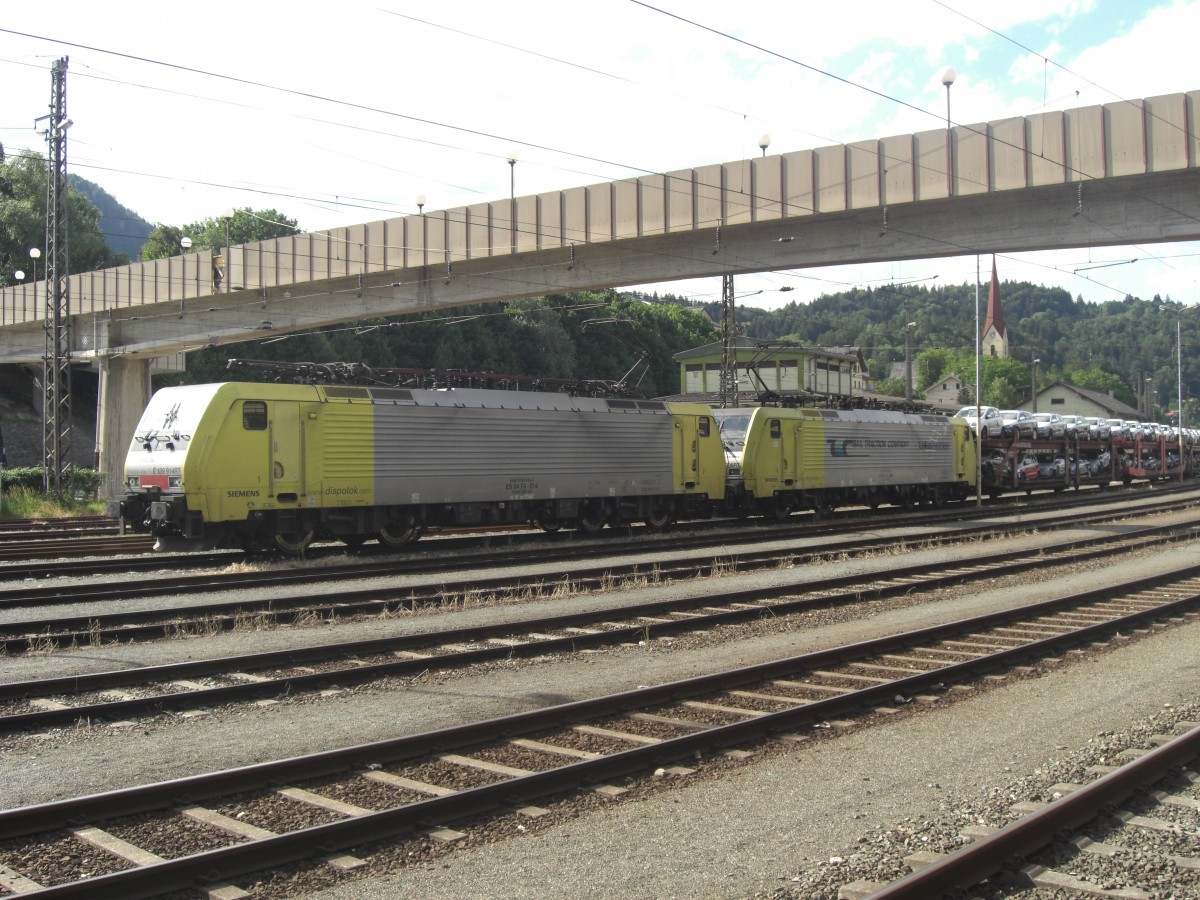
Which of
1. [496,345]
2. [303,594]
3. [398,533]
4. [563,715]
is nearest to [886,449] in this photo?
[398,533]

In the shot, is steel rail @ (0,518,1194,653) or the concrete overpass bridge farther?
the concrete overpass bridge

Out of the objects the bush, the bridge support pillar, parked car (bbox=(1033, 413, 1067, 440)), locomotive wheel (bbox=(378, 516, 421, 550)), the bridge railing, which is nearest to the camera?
the bridge railing

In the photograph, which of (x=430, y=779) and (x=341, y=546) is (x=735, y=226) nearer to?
(x=341, y=546)

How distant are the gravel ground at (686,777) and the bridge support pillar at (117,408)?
2871 cm

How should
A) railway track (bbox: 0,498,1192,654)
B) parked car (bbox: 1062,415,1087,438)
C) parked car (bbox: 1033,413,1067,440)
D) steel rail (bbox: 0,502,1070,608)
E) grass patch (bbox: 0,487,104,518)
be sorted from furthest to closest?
parked car (bbox: 1062,415,1087,438), parked car (bbox: 1033,413,1067,440), grass patch (bbox: 0,487,104,518), steel rail (bbox: 0,502,1070,608), railway track (bbox: 0,498,1192,654)

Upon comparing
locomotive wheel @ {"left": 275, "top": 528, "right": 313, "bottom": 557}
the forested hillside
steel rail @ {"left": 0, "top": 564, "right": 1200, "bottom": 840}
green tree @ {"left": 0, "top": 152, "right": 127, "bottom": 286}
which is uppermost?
green tree @ {"left": 0, "top": 152, "right": 127, "bottom": 286}

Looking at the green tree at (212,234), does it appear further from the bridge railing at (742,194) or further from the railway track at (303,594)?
the railway track at (303,594)

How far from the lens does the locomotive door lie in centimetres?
1845

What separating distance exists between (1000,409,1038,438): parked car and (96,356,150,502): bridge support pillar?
106 feet

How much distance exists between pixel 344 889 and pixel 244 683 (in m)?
4.57

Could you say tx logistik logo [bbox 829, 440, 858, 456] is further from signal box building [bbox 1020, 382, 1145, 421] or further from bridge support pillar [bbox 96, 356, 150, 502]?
signal box building [bbox 1020, 382, 1145, 421]

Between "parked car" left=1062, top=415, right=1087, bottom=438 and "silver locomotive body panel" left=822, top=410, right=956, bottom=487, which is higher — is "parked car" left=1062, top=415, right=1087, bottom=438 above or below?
above

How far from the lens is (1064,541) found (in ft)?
75.8

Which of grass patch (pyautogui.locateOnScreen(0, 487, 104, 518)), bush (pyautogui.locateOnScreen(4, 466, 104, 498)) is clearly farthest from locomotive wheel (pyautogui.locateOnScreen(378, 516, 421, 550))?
bush (pyautogui.locateOnScreen(4, 466, 104, 498))
